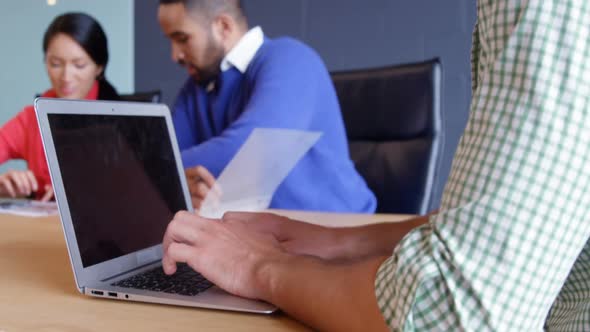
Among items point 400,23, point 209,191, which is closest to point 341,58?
point 400,23

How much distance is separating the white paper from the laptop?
365 mm

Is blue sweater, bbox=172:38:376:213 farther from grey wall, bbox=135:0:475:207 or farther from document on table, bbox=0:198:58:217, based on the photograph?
grey wall, bbox=135:0:475:207

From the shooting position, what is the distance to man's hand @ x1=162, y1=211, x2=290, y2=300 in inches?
23.3

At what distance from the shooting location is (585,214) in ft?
Answer: 1.30

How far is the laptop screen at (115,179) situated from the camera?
65cm

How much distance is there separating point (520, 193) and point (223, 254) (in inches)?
12.6

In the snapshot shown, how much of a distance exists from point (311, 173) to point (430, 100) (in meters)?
0.42

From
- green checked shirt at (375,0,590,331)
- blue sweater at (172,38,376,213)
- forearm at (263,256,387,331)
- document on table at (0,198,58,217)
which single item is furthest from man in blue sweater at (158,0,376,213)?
green checked shirt at (375,0,590,331)

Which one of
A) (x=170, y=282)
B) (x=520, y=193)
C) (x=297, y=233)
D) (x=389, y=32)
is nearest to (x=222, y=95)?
(x=389, y=32)

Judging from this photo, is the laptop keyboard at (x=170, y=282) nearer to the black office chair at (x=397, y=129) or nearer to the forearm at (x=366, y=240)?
the forearm at (x=366, y=240)

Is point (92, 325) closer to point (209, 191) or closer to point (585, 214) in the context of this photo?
point (585, 214)

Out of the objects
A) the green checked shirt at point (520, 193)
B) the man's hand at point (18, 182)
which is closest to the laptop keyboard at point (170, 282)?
the green checked shirt at point (520, 193)

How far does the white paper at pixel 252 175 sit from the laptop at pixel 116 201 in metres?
0.36

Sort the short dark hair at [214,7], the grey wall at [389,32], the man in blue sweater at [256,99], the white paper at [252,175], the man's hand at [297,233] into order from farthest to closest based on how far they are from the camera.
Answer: the grey wall at [389,32], the short dark hair at [214,7], the man in blue sweater at [256,99], the white paper at [252,175], the man's hand at [297,233]
